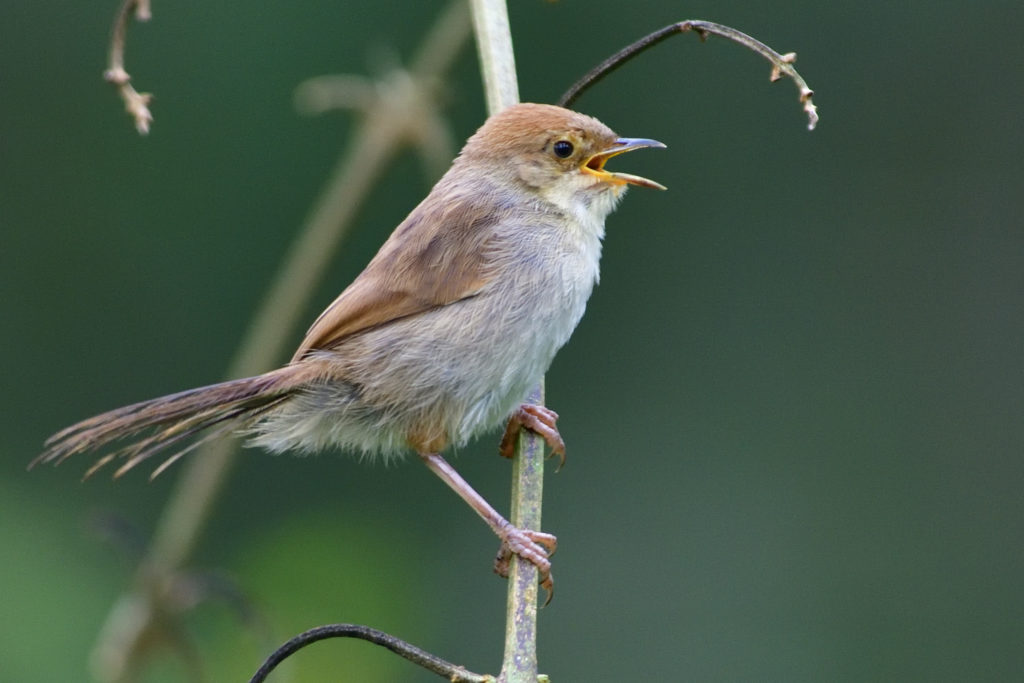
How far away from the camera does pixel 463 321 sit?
3137 mm

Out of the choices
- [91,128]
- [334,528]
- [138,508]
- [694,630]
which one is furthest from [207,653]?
[91,128]

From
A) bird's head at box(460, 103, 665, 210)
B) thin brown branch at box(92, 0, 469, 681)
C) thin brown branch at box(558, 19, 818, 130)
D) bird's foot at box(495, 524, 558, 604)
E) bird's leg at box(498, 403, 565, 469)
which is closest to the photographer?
thin brown branch at box(558, 19, 818, 130)

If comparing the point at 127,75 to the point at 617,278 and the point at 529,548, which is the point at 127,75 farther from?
the point at 617,278

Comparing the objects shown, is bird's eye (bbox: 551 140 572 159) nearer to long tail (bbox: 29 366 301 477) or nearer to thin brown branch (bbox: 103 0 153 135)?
long tail (bbox: 29 366 301 477)

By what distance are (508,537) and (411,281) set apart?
0.69m

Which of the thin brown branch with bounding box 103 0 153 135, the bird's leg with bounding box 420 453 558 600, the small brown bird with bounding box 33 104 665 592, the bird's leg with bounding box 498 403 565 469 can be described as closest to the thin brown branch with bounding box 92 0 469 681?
the small brown bird with bounding box 33 104 665 592

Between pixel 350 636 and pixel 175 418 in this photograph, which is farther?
pixel 175 418

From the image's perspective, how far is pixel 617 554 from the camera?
21.9ft

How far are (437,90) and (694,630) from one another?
341 centimetres

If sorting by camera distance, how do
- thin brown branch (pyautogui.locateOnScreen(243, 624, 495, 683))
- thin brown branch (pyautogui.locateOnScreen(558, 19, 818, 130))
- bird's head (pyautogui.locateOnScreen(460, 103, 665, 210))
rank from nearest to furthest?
thin brown branch (pyautogui.locateOnScreen(243, 624, 495, 683)) → thin brown branch (pyautogui.locateOnScreen(558, 19, 818, 130)) → bird's head (pyautogui.locateOnScreen(460, 103, 665, 210))

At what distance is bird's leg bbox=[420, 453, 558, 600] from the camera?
9.00ft

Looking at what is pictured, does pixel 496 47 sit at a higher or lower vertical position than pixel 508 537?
higher

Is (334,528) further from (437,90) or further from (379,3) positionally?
(379,3)

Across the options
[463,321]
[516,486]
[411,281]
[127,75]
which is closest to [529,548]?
[516,486]
